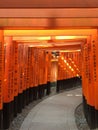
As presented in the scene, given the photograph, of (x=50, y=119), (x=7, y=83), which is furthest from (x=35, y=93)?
(x=7, y=83)

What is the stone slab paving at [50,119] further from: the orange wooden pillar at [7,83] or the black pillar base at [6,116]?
the orange wooden pillar at [7,83]

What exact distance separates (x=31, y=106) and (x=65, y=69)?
34.6 feet

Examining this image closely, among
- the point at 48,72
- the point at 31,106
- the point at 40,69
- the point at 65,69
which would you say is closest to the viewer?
the point at 31,106

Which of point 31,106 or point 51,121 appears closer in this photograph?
point 51,121

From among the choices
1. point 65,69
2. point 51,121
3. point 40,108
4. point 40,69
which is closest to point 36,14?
point 51,121

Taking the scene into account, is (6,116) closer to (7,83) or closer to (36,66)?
(7,83)

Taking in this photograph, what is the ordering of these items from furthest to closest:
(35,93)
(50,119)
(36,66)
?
(35,93) < (36,66) < (50,119)

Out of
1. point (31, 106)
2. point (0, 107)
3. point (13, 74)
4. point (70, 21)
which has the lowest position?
point (31, 106)

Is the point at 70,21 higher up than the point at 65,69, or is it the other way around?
the point at 70,21

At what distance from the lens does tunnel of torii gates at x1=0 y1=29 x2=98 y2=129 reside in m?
10.9

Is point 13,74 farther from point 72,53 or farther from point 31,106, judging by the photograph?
point 72,53

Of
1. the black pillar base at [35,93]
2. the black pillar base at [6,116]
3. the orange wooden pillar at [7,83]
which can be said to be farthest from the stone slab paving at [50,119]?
the black pillar base at [35,93]

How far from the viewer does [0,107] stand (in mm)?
10078

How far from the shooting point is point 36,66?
19891 mm
